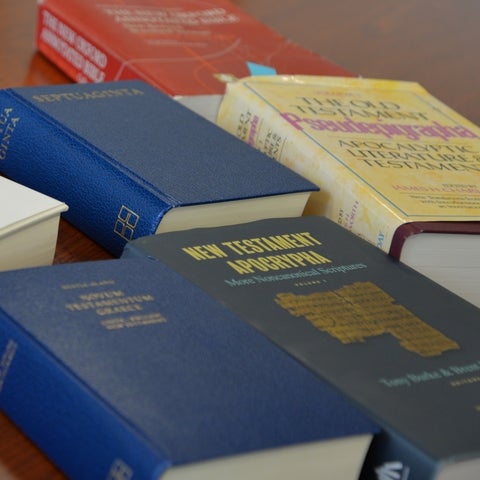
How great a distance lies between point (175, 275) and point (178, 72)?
433mm

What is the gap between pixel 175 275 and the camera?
79cm

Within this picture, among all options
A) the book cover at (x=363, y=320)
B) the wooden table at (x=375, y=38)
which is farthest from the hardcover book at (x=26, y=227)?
the wooden table at (x=375, y=38)

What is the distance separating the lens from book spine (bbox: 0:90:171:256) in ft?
2.93

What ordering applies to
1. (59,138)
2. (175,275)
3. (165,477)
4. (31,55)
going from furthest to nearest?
1. (31,55)
2. (59,138)
3. (175,275)
4. (165,477)

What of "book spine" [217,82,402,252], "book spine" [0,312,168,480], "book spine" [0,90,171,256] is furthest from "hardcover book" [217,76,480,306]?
"book spine" [0,312,168,480]

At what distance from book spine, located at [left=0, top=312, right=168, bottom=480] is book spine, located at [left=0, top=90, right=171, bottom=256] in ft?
0.68

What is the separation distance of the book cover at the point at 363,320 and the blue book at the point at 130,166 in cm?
3

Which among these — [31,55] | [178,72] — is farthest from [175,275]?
[31,55]

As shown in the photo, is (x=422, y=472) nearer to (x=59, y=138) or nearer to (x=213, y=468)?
(x=213, y=468)

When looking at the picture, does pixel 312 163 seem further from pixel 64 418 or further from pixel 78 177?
pixel 64 418

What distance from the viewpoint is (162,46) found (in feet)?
4.07

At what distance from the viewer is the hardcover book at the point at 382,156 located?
0.94 meters

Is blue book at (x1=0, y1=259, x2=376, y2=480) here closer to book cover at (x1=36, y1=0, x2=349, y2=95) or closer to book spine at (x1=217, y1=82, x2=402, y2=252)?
book spine at (x1=217, y1=82, x2=402, y2=252)

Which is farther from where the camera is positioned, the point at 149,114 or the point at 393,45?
the point at 393,45
